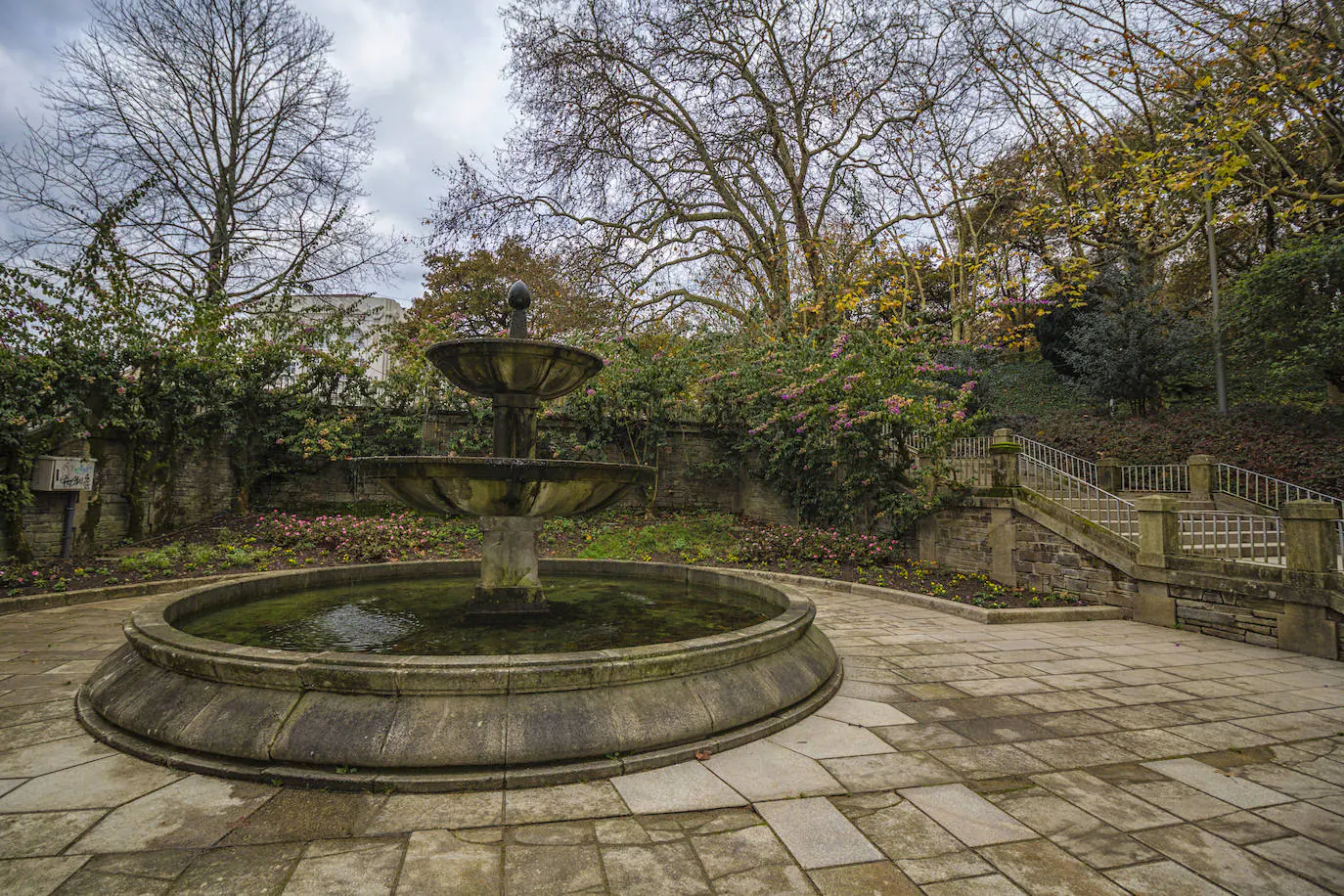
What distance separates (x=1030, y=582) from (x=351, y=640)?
8664mm

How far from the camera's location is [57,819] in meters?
2.44

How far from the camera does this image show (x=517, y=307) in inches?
203

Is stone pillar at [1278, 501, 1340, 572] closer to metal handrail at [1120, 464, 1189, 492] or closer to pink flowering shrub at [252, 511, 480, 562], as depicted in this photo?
metal handrail at [1120, 464, 1189, 492]

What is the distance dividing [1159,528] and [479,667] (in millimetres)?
7986

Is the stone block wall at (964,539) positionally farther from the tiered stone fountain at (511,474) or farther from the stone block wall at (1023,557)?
the tiered stone fountain at (511,474)

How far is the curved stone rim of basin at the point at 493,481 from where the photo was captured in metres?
4.15

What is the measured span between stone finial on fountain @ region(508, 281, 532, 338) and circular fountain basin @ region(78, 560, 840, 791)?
285cm

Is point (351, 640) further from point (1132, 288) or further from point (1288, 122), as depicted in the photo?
point (1132, 288)

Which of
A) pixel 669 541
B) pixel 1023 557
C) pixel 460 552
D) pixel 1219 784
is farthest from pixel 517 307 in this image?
pixel 1023 557

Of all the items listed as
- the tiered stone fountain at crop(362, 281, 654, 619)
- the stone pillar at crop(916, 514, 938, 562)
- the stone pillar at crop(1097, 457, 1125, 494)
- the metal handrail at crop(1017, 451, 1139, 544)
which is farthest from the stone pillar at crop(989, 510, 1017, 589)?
the tiered stone fountain at crop(362, 281, 654, 619)

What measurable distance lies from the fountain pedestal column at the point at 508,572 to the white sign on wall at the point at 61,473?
7.84 metres

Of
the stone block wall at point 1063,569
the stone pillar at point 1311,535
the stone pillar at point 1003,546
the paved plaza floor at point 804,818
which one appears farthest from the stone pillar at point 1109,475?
the paved plaza floor at point 804,818

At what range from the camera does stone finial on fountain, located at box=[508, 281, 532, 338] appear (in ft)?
16.5

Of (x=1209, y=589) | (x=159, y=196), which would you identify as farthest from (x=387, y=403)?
(x=1209, y=589)
